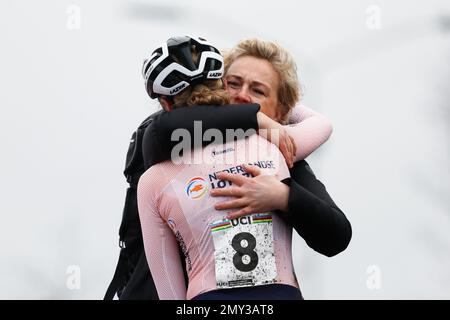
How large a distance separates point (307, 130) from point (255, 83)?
381mm

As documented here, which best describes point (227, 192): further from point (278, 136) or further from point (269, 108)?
point (269, 108)

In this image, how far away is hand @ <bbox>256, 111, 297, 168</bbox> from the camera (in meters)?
3.26

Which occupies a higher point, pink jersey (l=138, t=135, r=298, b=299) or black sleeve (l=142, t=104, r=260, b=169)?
black sleeve (l=142, t=104, r=260, b=169)

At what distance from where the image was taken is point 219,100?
127 inches

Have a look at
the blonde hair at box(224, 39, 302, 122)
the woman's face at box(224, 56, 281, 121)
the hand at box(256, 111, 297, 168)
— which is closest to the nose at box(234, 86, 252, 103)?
the woman's face at box(224, 56, 281, 121)

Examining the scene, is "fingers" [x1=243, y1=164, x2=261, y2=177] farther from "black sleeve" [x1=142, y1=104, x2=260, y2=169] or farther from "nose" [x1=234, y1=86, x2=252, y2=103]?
"nose" [x1=234, y1=86, x2=252, y2=103]

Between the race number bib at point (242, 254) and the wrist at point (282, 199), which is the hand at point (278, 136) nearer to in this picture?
the wrist at point (282, 199)

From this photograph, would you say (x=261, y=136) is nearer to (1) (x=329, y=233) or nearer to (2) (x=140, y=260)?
(1) (x=329, y=233)

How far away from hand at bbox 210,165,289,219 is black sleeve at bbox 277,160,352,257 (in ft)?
0.14

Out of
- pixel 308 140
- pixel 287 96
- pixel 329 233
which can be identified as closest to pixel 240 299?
pixel 329 233

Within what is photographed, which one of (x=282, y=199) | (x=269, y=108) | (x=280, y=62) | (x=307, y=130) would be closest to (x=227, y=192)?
(x=282, y=199)

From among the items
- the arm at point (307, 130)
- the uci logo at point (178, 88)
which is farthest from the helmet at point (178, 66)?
the arm at point (307, 130)

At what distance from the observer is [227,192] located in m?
3.06

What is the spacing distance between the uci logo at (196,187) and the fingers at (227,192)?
0.04 meters
